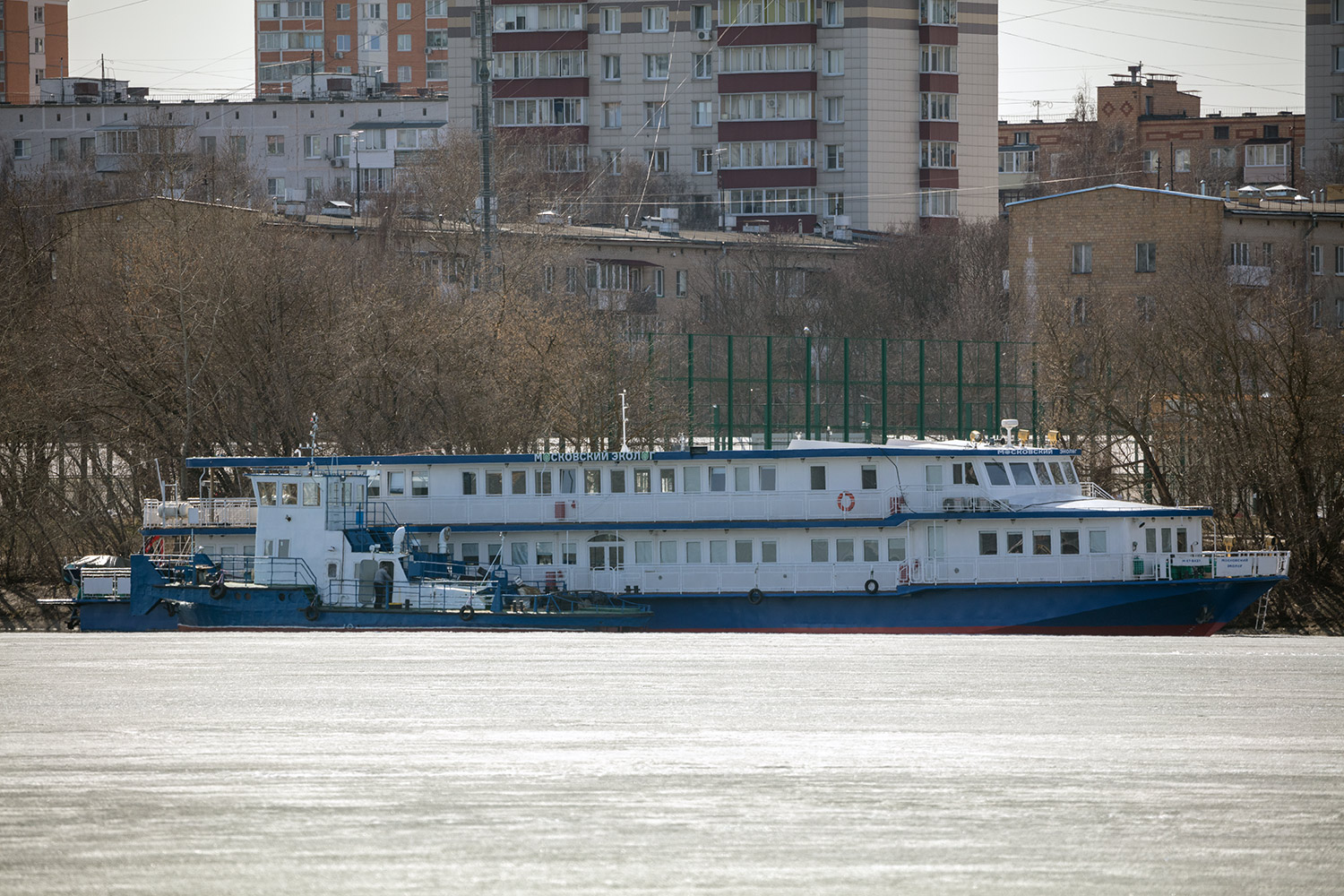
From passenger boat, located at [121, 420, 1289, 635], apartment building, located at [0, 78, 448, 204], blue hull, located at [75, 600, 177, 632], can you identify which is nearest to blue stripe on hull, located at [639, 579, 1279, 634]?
passenger boat, located at [121, 420, 1289, 635]

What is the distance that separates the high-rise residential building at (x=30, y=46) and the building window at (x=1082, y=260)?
109665 mm

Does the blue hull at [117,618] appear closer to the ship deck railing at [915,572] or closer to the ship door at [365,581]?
the ship door at [365,581]

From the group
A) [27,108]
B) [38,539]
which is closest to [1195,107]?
[27,108]

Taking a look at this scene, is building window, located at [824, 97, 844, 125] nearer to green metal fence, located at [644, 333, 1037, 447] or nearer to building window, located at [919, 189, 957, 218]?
building window, located at [919, 189, 957, 218]

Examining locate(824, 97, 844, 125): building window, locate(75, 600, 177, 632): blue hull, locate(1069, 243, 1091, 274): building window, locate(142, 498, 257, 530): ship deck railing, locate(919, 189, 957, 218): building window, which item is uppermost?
locate(824, 97, 844, 125): building window

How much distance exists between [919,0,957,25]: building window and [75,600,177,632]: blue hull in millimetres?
74734

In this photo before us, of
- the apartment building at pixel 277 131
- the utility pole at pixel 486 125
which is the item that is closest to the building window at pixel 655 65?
the apartment building at pixel 277 131

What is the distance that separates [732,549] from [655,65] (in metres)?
73.4

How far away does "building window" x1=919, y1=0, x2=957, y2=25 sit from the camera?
99000 mm

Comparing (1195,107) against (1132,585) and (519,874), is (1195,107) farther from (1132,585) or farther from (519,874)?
(519,874)

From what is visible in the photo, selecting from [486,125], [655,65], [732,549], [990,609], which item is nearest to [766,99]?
[655,65]

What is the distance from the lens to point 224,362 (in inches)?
1944

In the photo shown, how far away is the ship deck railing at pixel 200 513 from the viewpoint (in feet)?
122

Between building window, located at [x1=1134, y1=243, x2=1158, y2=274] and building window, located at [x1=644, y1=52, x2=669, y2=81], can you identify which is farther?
building window, located at [x1=644, y1=52, x2=669, y2=81]
